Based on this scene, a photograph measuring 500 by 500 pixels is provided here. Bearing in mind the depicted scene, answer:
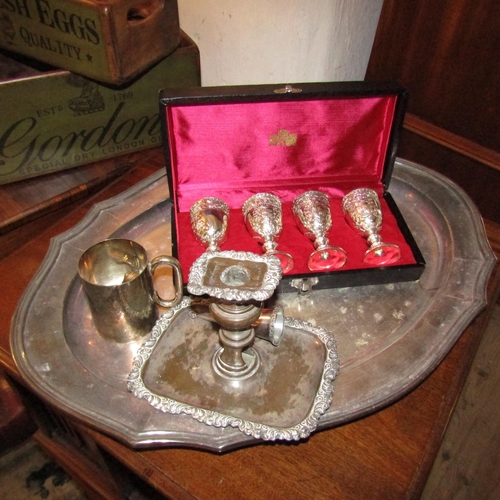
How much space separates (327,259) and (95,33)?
67 cm

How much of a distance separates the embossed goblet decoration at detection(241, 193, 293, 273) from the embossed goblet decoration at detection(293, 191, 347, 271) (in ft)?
0.15

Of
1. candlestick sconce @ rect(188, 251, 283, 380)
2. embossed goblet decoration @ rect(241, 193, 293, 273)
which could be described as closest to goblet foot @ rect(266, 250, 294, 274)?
embossed goblet decoration @ rect(241, 193, 293, 273)

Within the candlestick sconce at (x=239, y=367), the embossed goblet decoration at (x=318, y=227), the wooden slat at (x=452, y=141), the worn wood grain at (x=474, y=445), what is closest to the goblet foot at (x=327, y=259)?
the embossed goblet decoration at (x=318, y=227)

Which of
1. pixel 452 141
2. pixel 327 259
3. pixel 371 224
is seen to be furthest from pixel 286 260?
pixel 452 141

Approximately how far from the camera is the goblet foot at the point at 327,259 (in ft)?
3.32

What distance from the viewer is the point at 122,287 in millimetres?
808

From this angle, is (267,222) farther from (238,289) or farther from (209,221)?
(238,289)

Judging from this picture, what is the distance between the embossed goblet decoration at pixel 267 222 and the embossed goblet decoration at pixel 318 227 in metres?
0.05

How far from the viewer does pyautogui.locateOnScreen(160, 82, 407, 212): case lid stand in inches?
38.4

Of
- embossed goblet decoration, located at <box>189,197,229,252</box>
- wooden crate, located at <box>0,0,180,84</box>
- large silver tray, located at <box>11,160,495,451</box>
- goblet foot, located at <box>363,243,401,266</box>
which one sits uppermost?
wooden crate, located at <box>0,0,180,84</box>

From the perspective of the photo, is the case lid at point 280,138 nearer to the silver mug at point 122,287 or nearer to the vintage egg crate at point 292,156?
the vintage egg crate at point 292,156

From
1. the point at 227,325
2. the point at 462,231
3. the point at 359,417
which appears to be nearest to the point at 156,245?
the point at 227,325

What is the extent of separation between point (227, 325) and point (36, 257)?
574 millimetres

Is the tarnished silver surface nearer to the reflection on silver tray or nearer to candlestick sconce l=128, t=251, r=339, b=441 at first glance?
candlestick sconce l=128, t=251, r=339, b=441
